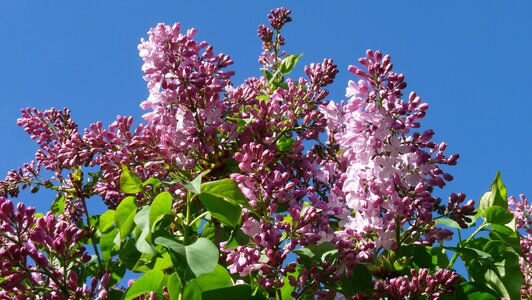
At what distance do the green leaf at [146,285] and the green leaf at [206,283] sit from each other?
0.16 metres

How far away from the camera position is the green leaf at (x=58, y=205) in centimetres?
344

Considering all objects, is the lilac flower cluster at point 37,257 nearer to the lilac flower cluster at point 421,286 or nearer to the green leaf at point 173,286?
the green leaf at point 173,286

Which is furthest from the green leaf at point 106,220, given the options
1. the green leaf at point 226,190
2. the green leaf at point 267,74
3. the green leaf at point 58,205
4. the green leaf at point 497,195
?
the green leaf at point 497,195

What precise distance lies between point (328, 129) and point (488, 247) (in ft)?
2.64

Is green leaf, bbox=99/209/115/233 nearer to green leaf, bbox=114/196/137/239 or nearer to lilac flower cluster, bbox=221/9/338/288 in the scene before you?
green leaf, bbox=114/196/137/239

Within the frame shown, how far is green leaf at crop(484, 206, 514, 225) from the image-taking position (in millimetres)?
2615

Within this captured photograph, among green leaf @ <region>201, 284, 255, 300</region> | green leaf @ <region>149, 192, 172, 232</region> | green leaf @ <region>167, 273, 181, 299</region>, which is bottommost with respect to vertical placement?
green leaf @ <region>201, 284, 255, 300</region>

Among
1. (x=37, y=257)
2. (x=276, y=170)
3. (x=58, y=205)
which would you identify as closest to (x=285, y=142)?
(x=276, y=170)

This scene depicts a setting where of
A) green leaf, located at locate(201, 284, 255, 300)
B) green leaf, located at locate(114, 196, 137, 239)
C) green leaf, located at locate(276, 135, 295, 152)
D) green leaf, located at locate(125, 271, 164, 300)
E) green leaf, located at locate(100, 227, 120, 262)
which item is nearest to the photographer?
green leaf, located at locate(201, 284, 255, 300)

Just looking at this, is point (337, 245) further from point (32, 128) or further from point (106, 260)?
point (32, 128)

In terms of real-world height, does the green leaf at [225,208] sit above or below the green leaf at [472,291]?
above

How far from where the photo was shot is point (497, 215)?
8.64 feet

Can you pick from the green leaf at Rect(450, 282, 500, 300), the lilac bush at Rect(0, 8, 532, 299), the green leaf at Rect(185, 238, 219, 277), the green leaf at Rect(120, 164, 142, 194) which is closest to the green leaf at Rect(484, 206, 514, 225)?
the lilac bush at Rect(0, 8, 532, 299)

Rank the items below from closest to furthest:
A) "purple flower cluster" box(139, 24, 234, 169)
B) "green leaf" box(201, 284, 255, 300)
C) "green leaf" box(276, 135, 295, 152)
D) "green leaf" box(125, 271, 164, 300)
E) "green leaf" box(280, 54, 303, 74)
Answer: "green leaf" box(201, 284, 255, 300), "green leaf" box(125, 271, 164, 300), "purple flower cluster" box(139, 24, 234, 169), "green leaf" box(276, 135, 295, 152), "green leaf" box(280, 54, 303, 74)
